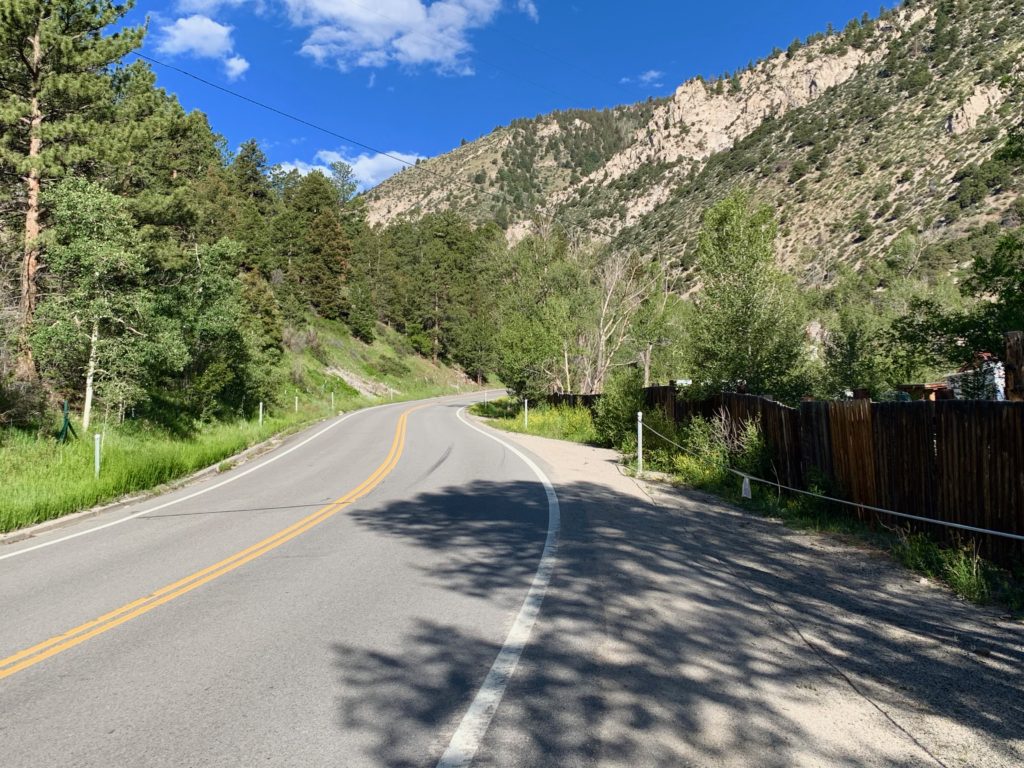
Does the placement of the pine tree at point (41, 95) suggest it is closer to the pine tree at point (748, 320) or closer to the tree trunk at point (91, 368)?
the tree trunk at point (91, 368)

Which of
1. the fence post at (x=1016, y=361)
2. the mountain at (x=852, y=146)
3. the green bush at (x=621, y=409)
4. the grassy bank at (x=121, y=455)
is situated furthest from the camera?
the mountain at (x=852, y=146)

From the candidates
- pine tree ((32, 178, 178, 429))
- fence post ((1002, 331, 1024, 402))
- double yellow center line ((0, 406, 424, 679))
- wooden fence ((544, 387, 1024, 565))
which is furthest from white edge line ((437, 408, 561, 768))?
pine tree ((32, 178, 178, 429))

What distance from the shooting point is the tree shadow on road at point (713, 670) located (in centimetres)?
341

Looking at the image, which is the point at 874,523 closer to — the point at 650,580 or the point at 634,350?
the point at 650,580

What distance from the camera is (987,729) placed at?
3576 millimetres

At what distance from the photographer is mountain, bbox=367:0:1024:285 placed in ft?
200

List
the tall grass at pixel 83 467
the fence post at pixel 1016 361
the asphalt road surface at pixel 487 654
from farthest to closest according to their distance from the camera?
1. the tall grass at pixel 83 467
2. the fence post at pixel 1016 361
3. the asphalt road surface at pixel 487 654

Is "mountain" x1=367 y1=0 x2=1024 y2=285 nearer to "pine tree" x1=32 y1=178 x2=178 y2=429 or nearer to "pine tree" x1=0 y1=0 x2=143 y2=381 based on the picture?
"pine tree" x1=0 y1=0 x2=143 y2=381

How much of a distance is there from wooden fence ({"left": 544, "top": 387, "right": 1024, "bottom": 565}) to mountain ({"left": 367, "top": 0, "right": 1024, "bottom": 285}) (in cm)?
855

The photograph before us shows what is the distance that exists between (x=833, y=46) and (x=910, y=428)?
143m

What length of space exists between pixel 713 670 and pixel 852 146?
90.8m

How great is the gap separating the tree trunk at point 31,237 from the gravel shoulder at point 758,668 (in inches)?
723

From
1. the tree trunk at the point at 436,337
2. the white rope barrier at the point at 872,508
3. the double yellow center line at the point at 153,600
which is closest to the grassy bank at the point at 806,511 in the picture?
the white rope barrier at the point at 872,508

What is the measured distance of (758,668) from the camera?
14.3ft
